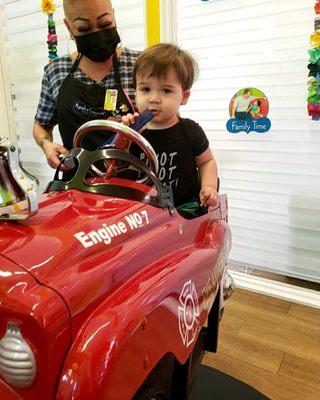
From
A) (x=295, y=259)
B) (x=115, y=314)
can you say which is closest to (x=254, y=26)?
(x=295, y=259)

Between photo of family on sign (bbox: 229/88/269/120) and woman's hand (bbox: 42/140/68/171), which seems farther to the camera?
photo of family on sign (bbox: 229/88/269/120)

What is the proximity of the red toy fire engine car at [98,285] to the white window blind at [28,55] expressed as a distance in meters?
A: 2.22

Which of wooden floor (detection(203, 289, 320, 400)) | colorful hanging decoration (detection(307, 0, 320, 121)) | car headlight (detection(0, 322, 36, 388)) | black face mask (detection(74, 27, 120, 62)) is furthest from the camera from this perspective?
colorful hanging decoration (detection(307, 0, 320, 121))

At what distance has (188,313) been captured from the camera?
2.66 feet

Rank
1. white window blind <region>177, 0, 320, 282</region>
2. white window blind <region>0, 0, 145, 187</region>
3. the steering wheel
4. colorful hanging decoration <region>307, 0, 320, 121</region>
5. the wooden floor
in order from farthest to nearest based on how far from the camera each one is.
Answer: white window blind <region>0, 0, 145, 187</region> → white window blind <region>177, 0, 320, 282</region> → colorful hanging decoration <region>307, 0, 320, 121</region> → the wooden floor → the steering wheel

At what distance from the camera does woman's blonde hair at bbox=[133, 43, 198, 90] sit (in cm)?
120

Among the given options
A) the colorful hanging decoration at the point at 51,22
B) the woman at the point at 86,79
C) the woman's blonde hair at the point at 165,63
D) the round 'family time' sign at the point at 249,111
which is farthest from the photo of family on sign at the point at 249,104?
the colorful hanging decoration at the point at 51,22

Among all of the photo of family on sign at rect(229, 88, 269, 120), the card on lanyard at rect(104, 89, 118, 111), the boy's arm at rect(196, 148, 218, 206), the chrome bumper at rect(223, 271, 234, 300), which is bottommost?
the chrome bumper at rect(223, 271, 234, 300)

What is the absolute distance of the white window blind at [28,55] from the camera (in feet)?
9.40

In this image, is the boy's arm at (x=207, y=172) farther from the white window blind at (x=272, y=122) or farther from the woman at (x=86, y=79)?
the white window blind at (x=272, y=122)

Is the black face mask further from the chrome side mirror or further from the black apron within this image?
the chrome side mirror

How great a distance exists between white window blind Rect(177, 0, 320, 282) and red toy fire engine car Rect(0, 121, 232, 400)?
1.33 m

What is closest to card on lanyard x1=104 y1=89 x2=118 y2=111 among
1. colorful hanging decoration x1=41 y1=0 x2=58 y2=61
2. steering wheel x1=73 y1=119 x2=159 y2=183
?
steering wheel x1=73 y1=119 x2=159 y2=183

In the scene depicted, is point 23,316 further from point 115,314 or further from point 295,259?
point 295,259
